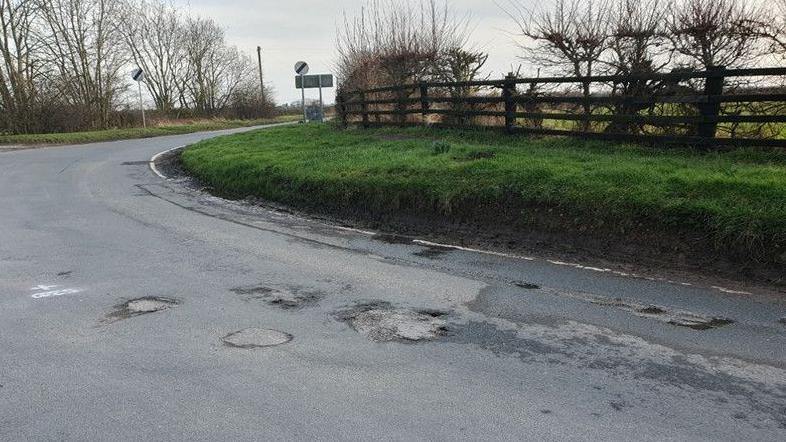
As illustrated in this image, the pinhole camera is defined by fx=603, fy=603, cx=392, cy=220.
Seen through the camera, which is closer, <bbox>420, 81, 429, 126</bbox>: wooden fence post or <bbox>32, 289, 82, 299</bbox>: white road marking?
<bbox>32, 289, 82, 299</bbox>: white road marking

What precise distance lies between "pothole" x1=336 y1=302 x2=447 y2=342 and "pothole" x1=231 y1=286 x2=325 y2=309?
0.48 metres

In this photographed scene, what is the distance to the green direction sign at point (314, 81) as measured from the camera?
23.3 meters

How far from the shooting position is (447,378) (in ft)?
12.7

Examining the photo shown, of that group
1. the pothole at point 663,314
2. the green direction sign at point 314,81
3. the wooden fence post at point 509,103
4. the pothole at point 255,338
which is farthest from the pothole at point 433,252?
the green direction sign at point 314,81

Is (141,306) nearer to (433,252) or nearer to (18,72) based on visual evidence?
(433,252)

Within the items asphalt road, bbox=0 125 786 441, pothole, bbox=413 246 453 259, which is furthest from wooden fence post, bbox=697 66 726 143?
pothole, bbox=413 246 453 259

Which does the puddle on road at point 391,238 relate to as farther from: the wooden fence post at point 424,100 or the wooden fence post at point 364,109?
the wooden fence post at point 364,109

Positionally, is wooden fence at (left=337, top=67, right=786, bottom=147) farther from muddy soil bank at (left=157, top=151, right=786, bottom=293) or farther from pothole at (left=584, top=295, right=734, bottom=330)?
pothole at (left=584, top=295, right=734, bottom=330)

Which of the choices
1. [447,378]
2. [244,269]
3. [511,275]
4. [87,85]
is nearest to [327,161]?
[244,269]

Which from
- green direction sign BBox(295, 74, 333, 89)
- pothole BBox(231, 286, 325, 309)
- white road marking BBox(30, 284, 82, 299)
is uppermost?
green direction sign BBox(295, 74, 333, 89)

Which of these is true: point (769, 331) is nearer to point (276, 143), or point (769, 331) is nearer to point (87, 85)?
point (276, 143)

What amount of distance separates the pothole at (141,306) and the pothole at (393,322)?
1.61 meters

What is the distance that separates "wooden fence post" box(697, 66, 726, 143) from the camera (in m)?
9.74

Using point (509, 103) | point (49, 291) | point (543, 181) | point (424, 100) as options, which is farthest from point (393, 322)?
point (424, 100)
